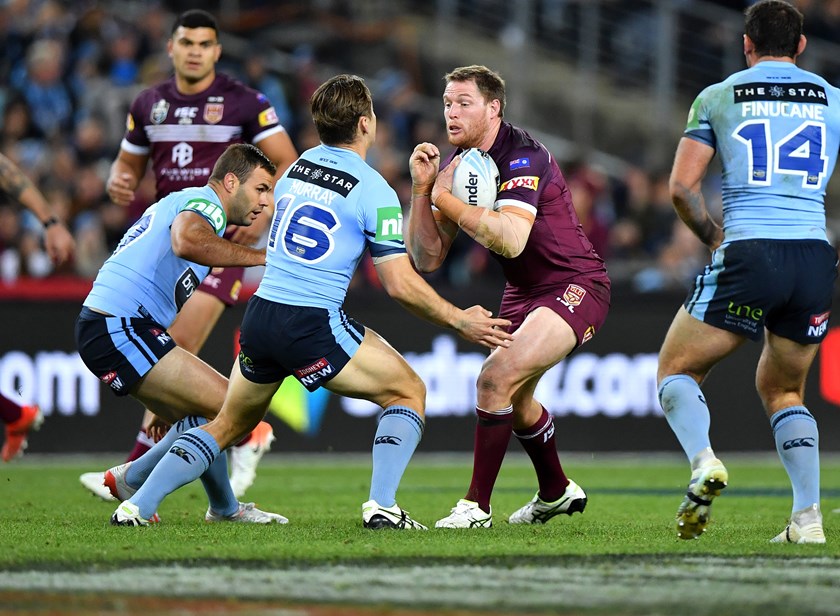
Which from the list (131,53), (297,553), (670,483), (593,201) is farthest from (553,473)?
(131,53)

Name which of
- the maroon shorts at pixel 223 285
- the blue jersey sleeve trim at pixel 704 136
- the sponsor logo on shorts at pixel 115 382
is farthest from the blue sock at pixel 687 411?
the maroon shorts at pixel 223 285

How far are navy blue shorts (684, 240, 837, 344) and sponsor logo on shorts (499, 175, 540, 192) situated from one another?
110 cm

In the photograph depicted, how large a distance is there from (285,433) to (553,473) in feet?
19.4

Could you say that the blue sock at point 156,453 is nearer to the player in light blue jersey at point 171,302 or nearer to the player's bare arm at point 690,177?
the player in light blue jersey at point 171,302

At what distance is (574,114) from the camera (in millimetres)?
20016

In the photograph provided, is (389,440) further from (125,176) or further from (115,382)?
(125,176)

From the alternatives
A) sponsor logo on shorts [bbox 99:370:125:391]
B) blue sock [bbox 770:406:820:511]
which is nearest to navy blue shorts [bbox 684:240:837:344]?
blue sock [bbox 770:406:820:511]

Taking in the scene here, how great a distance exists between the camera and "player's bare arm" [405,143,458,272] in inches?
279

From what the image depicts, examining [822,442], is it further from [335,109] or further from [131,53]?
[131,53]

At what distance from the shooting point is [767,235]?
6418 mm

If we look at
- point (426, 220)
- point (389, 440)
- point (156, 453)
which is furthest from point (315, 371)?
point (156, 453)

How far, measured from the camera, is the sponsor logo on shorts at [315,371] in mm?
6730

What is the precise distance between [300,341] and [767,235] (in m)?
2.25

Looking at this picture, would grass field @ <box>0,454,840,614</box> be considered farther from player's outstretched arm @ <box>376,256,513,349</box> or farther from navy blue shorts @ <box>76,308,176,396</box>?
player's outstretched arm @ <box>376,256,513,349</box>
